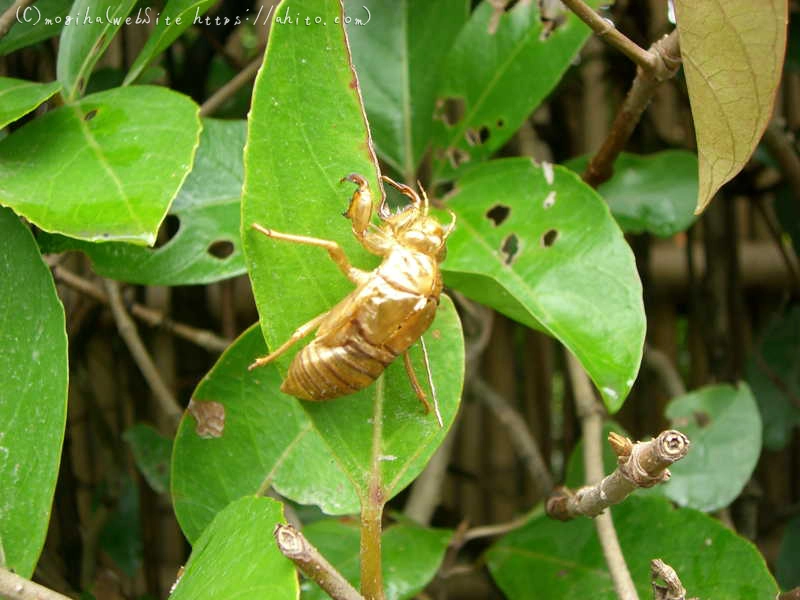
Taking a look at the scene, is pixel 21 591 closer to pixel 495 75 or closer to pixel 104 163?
pixel 104 163

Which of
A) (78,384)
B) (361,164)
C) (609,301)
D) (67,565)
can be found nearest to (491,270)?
(609,301)

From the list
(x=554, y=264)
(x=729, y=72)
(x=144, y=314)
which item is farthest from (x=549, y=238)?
(x=144, y=314)

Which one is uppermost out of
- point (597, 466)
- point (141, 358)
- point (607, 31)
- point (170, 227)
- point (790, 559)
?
point (607, 31)

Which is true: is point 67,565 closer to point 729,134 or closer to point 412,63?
point 412,63

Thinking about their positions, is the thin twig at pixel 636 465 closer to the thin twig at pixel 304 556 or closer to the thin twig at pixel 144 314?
the thin twig at pixel 304 556

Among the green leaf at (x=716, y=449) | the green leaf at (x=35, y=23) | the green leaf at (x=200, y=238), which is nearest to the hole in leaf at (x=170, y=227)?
the green leaf at (x=200, y=238)

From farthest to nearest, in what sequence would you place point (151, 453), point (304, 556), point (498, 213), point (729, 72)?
point (151, 453) < point (498, 213) < point (729, 72) < point (304, 556)
